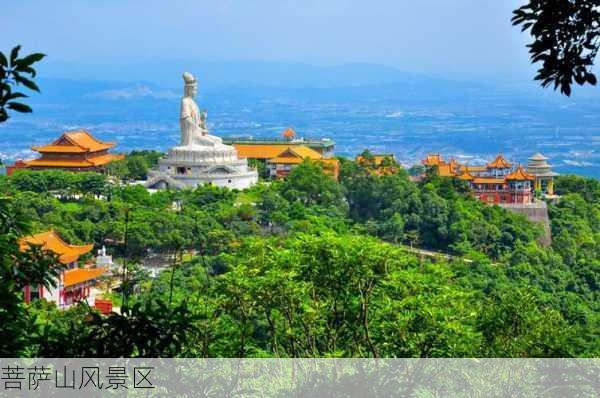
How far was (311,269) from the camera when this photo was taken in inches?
437

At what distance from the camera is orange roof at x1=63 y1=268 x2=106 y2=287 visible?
64.5 feet

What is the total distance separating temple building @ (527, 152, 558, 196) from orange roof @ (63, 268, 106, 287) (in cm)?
1838

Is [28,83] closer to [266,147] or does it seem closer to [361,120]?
[266,147]

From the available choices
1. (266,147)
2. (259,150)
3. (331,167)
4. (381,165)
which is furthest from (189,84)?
(381,165)

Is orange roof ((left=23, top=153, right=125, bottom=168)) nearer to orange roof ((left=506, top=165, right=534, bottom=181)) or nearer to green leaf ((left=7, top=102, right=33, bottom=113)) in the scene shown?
orange roof ((left=506, top=165, right=534, bottom=181))

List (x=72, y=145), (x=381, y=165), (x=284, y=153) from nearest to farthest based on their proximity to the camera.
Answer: (x=381, y=165) → (x=72, y=145) → (x=284, y=153)

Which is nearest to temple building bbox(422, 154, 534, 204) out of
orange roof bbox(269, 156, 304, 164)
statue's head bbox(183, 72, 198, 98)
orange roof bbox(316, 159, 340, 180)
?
orange roof bbox(316, 159, 340, 180)

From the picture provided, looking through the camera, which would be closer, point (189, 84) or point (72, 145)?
point (189, 84)

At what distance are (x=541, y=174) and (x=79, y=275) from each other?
19803mm

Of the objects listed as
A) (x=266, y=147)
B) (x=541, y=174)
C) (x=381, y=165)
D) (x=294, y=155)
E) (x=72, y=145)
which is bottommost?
(x=541, y=174)

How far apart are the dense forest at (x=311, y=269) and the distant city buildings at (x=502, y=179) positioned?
98 centimetres

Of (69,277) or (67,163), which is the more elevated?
(67,163)

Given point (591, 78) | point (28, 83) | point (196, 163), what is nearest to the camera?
point (28, 83)

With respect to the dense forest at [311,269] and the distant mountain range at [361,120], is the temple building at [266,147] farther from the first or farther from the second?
the distant mountain range at [361,120]
